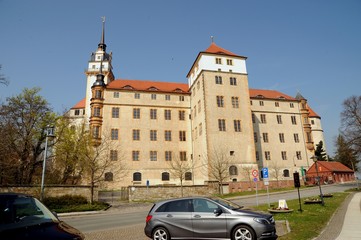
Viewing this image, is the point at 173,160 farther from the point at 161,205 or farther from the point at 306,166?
the point at 161,205

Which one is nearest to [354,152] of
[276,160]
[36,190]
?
[276,160]

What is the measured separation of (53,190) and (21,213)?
930 inches

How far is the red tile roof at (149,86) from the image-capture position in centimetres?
5017

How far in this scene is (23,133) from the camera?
28781mm

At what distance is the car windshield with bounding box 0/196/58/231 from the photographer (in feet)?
14.8

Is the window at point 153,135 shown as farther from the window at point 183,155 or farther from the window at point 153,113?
the window at point 183,155

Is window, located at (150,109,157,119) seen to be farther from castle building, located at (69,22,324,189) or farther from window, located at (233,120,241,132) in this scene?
window, located at (233,120,241,132)

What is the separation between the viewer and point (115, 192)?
1549 inches

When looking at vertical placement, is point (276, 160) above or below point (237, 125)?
below

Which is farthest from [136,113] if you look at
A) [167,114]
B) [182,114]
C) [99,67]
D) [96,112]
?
[99,67]

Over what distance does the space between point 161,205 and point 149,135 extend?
127 ft

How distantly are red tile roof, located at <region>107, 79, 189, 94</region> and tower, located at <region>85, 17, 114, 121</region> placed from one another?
9.76m

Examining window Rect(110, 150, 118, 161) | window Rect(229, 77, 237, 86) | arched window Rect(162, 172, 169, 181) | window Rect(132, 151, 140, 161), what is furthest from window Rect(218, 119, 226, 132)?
window Rect(110, 150, 118, 161)

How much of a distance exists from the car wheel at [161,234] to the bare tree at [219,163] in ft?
96.5
